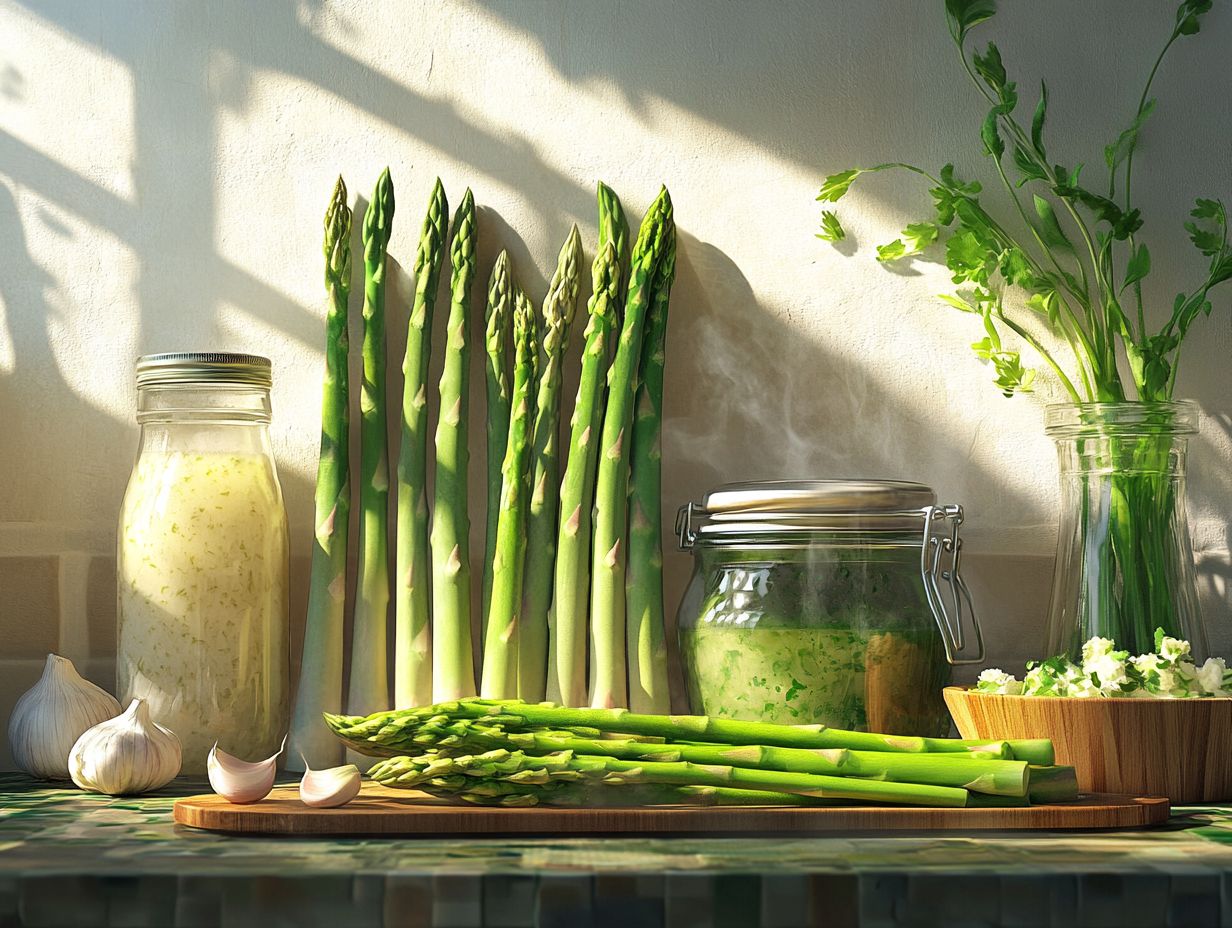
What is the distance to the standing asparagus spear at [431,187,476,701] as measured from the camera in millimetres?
1194

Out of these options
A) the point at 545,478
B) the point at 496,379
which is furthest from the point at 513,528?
the point at 496,379

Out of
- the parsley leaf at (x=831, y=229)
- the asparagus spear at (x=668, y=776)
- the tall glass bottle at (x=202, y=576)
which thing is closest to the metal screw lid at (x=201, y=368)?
the tall glass bottle at (x=202, y=576)

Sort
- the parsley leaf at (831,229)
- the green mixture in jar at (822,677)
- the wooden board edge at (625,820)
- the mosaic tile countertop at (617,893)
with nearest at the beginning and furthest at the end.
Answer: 1. the mosaic tile countertop at (617,893)
2. the wooden board edge at (625,820)
3. the green mixture in jar at (822,677)
4. the parsley leaf at (831,229)

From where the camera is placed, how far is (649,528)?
122 cm

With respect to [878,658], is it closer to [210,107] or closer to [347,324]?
[347,324]

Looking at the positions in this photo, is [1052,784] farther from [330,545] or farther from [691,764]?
[330,545]

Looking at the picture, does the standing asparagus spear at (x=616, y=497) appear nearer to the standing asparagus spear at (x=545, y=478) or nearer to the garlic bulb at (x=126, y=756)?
the standing asparagus spear at (x=545, y=478)

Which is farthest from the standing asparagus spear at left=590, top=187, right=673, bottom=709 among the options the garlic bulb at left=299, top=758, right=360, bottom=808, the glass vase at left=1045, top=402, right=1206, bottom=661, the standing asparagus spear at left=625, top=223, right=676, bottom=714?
the glass vase at left=1045, top=402, right=1206, bottom=661

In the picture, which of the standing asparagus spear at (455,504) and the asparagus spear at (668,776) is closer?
the asparagus spear at (668,776)

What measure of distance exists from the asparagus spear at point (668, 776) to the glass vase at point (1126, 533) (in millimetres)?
318

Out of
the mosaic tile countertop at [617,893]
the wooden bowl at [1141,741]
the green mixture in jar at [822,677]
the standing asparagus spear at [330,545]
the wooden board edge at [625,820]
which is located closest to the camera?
the mosaic tile countertop at [617,893]

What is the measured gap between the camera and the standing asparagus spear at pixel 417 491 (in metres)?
1.21

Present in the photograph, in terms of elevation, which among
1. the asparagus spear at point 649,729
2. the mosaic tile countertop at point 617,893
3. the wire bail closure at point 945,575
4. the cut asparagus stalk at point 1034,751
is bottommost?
the mosaic tile countertop at point 617,893

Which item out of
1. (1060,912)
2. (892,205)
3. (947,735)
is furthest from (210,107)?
(1060,912)
